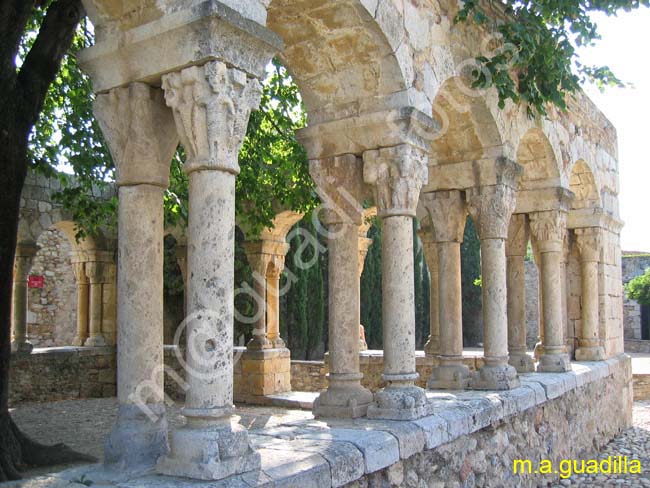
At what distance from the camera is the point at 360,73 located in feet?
15.5

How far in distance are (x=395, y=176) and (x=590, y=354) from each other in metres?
5.75

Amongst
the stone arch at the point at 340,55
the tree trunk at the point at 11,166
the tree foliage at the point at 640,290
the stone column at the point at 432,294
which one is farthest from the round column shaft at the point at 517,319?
the tree foliage at the point at 640,290

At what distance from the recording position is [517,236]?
8039 millimetres

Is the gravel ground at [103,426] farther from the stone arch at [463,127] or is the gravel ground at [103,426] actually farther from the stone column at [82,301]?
the stone arch at [463,127]

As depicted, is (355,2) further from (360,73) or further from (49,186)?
(49,186)

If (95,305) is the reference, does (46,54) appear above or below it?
above

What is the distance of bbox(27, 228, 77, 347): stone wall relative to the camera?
15133 millimetres

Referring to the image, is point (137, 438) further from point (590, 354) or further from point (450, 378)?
point (590, 354)

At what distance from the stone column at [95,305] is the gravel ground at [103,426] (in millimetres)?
1109

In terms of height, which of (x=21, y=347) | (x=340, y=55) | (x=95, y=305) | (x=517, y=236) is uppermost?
(x=340, y=55)

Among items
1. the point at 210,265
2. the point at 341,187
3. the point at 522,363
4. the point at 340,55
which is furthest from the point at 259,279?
the point at 210,265

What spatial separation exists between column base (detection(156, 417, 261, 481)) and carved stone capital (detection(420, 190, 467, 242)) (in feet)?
12.8

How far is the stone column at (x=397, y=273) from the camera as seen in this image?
4.56m

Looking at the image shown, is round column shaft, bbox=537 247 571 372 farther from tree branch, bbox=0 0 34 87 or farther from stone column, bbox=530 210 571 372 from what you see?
tree branch, bbox=0 0 34 87
